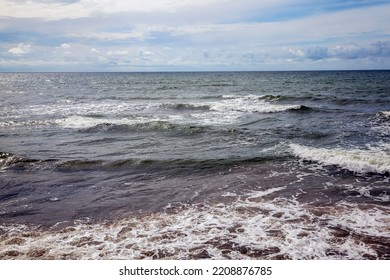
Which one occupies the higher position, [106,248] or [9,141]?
[9,141]

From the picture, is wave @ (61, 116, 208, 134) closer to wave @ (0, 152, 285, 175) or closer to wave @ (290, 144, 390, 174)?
wave @ (0, 152, 285, 175)

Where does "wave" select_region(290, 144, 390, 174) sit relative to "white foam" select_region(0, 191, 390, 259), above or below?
above

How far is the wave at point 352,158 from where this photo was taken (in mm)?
8430

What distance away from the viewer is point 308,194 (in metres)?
6.96

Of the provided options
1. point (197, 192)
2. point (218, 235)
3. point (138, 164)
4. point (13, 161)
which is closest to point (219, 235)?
point (218, 235)

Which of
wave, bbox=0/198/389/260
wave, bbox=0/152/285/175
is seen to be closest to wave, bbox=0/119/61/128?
wave, bbox=0/152/285/175

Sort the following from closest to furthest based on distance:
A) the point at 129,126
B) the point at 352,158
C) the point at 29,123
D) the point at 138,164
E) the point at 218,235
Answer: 1. the point at 218,235
2. the point at 352,158
3. the point at 138,164
4. the point at 129,126
5. the point at 29,123

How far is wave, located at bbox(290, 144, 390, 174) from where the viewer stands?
27.7 ft

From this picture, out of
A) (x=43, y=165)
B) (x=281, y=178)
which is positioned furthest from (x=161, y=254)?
(x=43, y=165)

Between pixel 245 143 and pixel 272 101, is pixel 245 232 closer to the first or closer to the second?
pixel 245 143

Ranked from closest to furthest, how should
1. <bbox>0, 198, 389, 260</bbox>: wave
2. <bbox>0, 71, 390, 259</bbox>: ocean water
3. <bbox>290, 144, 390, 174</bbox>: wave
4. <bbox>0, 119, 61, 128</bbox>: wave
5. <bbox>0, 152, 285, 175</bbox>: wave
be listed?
<bbox>0, 198, 389, 260</bbox>: wave → <bbox>0, 71, 390, 259</bbox>: ocean water → <bbox>290, 144, 390, 174</bbox>: wave → <bbox>0, 152, 285, 175</bbox>: wave → <bbox>0, 119, 61, 128</bbox>: wave

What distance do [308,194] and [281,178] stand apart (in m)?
1.13

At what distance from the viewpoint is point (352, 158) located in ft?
29.6

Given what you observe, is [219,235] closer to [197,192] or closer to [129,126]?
[197,192]
